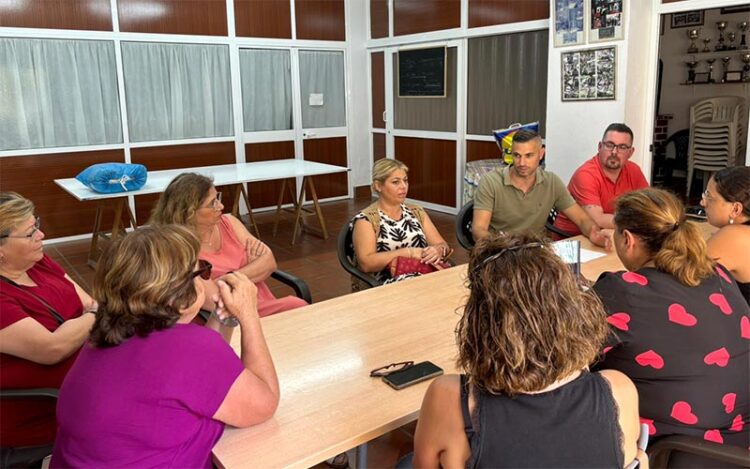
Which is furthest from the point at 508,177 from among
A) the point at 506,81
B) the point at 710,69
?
the point at 710,69

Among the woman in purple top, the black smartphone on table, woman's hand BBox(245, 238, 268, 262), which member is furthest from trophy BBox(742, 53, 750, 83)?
the woman in purple top

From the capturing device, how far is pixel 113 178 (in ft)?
16.8

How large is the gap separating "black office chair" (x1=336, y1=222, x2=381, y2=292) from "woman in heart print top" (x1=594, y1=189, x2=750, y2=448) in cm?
147

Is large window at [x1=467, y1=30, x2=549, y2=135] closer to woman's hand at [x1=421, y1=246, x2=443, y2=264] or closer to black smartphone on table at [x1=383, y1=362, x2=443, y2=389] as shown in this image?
woman's hand at [x1=421, y1=246, x2=443, y2=264]

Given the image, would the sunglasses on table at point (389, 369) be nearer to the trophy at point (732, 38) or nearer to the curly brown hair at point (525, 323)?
the curly brown hair at point (525, 323)

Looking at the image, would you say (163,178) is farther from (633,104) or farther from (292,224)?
(633,104)

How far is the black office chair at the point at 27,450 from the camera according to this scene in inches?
71.8

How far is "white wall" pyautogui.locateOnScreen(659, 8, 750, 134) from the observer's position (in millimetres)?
8109

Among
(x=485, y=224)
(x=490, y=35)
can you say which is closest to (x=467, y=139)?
(x=490, y=35)

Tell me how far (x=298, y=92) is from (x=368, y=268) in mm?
5343

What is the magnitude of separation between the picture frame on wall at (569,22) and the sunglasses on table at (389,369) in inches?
176

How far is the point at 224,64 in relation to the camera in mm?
7277

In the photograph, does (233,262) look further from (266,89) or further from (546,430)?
(266,89)

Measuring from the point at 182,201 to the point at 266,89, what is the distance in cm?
526
